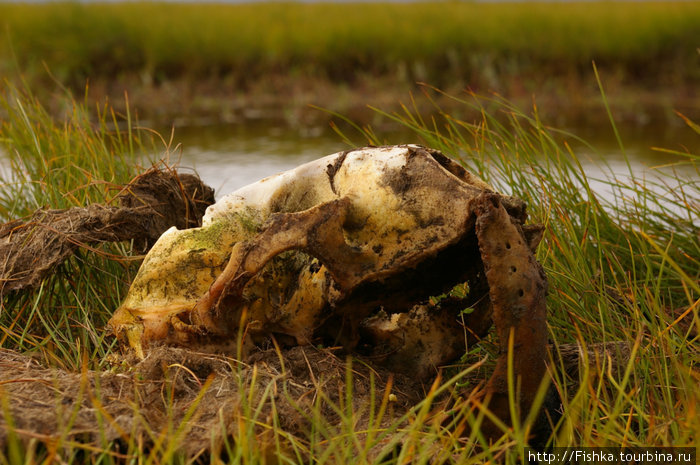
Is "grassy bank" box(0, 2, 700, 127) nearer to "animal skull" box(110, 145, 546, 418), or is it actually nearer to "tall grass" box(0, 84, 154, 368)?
"tall grass" box(0, 84, 154, 368)

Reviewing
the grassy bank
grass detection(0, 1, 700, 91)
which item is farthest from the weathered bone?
grass detection(0, 1, 700, 91)

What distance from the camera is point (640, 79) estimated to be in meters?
9.14

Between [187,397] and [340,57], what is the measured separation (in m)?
8.06

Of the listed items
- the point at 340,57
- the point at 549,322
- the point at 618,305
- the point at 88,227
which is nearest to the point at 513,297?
the point at 549,322

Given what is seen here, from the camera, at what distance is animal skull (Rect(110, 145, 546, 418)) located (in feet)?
4.39

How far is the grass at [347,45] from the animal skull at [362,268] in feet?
22.9

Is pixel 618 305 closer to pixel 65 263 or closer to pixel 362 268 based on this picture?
pixel 362 268

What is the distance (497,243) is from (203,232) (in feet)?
2.19

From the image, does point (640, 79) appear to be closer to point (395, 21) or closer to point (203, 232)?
point (395, 21)

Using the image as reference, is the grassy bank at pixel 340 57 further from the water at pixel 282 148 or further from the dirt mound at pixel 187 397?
the dirt mound at pixel 187 397

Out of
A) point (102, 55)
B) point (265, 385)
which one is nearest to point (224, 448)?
point (265, 385)

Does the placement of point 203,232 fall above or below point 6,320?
above

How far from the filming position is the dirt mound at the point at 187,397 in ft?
3.85

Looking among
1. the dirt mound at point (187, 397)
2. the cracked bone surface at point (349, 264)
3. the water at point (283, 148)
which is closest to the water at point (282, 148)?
the water at point (283, 148)
